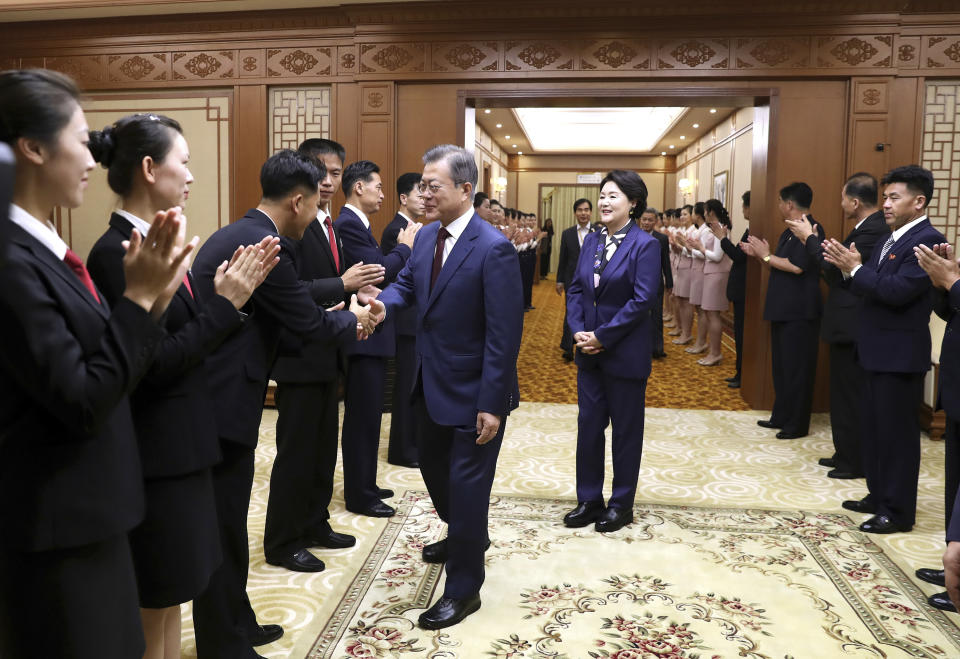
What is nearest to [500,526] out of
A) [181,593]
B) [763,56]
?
[181,593]

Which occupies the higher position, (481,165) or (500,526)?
(481,165)

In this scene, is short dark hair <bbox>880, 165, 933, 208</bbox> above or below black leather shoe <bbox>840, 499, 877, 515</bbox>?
above

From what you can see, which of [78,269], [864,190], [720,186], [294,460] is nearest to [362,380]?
[294,460]

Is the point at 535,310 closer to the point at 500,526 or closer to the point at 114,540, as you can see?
the point at 500,526

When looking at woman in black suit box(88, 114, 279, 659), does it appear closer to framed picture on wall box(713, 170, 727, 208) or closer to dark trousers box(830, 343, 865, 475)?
dark trousers box(830, 343, 865, 475)

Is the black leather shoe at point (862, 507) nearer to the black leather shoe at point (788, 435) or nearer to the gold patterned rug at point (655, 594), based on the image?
the gold patterned rug at point (655, 594)

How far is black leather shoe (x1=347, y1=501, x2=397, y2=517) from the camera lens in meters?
3.86

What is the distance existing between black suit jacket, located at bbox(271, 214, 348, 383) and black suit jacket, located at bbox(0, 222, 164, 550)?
5.41ft

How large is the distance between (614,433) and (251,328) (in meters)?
2.07

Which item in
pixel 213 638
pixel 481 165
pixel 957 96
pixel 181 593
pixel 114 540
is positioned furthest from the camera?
pixel 481 165

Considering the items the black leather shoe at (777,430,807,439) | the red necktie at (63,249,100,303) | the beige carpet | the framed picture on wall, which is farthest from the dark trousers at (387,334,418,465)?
the framed picture on wall

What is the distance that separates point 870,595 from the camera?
10.0 ft

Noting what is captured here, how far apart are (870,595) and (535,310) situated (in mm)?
10723

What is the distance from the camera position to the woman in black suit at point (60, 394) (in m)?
1.26
